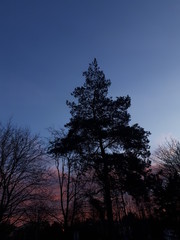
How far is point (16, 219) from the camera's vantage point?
46.0 ft

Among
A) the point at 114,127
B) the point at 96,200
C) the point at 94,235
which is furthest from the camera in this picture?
the point at 94,235

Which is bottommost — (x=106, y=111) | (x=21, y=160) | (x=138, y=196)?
(x=138, y=196)

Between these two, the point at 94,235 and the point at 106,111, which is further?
the point at 94,235

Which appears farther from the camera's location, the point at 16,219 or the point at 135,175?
the point at 16,219

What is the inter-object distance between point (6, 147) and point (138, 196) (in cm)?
1029

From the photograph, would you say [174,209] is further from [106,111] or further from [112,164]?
[106,111]

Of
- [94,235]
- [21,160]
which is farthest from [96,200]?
[94,235]

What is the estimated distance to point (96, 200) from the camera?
1566 cm

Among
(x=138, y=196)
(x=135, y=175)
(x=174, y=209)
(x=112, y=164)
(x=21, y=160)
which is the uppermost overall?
(x=21, y=160)

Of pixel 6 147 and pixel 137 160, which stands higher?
pixel 6 147

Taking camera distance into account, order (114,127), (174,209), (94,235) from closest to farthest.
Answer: (174,209) < (114,127) < (94,235)

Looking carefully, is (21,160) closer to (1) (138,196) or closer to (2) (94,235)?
(1) (138,196)

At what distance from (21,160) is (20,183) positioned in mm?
1716

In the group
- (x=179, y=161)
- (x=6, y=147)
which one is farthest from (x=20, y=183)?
(x=179, y=161)
